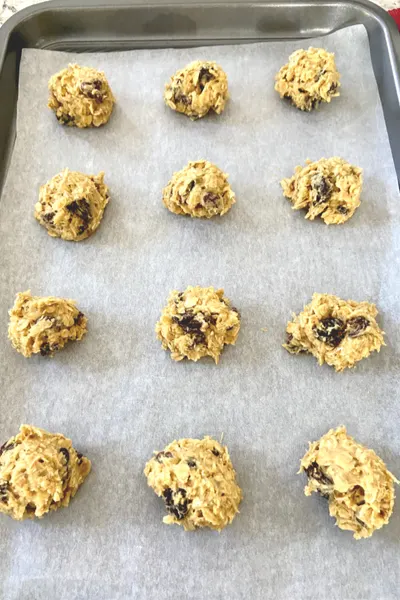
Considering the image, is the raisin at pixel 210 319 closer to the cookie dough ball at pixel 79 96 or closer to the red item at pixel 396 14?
the cookie dough ball at pixel 79 96

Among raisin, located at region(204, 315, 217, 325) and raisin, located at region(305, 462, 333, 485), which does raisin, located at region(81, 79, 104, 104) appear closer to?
raisin, located at region(204, 315, 217, 325)

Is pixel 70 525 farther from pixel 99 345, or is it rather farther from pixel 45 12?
pixel 45 12

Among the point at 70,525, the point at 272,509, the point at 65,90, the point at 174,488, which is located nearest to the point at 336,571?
the point at 272,509

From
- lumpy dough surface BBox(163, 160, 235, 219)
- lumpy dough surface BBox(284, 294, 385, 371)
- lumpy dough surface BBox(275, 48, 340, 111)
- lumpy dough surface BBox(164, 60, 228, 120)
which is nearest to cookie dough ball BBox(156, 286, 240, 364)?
lumpy dough surface BBox(284, 294, 385, 371)

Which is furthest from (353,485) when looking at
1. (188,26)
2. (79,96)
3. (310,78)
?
(188,26)

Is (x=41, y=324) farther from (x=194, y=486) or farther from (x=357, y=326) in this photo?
(x=357, y=326)

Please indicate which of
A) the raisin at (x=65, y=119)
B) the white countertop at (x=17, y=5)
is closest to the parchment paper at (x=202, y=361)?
the raisin at (x=65, y=119)
